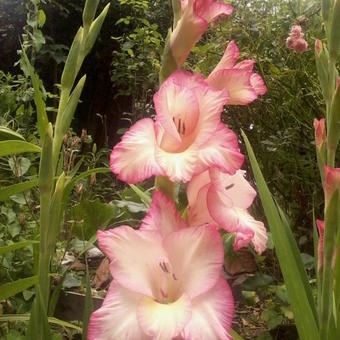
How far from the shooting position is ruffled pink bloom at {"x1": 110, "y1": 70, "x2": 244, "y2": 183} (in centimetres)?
46

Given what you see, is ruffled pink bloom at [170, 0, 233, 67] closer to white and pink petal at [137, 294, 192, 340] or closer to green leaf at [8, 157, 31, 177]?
white and pink petal at [137, 294, 192, 340]

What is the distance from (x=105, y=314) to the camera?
0.46m

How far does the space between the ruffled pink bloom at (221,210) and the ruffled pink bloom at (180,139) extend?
38mm

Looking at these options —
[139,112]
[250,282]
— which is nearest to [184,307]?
[250,282]

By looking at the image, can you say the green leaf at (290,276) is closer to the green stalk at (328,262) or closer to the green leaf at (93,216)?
the green stalk at (328,262)

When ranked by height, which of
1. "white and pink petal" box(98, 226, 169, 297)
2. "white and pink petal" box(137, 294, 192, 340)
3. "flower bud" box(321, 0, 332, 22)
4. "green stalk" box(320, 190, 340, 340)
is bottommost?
"green stalk" box(320, 190, 340, 340)

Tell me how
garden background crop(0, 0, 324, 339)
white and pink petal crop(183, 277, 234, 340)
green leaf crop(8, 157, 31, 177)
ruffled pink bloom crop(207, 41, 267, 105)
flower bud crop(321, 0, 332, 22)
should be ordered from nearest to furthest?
white and pink petal crop(183, 277, 234, 340) < ruffled pink bloom crop(207, 41, 267, 105) < flower bud crop(321, 0, 332, 22) < garden background crop(0, 0, 324, 339) < green leaf crop(8, 157, 31, 177)

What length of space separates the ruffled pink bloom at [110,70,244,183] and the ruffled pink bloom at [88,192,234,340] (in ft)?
0.13

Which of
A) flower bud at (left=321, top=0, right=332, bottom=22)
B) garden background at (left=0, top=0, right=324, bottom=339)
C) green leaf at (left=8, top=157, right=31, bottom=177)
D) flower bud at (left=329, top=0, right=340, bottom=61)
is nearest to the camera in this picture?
flower bud at (left=329, top=0, right=340, bottom=61)

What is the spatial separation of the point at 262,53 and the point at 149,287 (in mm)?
2144

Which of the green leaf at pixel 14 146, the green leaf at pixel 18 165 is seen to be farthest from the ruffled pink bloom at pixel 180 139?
the green leaf at pixel 18 165

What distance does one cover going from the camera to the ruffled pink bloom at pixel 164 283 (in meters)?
0.44

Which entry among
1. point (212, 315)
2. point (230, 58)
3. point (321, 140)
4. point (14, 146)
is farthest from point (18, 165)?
point (212, 315)

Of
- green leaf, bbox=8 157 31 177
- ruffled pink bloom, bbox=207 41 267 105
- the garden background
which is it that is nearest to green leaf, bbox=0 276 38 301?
the garden background
